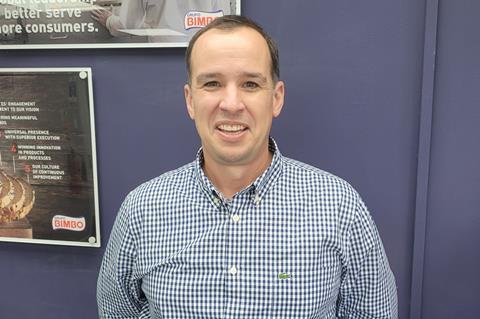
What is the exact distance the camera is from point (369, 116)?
3.58 feet

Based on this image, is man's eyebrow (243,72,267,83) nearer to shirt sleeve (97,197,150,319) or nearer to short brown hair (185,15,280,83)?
short brown hair (185,15,280,83)

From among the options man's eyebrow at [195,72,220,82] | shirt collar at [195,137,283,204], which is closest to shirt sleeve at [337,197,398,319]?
shirt collar at [195,137,283,204]

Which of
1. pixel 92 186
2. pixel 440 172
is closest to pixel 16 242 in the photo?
pixel 92 186

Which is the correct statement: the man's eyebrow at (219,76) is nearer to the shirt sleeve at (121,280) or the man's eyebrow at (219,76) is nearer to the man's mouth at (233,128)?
the man's mouth at (233,128)

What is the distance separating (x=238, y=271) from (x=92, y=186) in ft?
1.78

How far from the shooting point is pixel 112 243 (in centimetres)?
102

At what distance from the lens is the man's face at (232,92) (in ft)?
2.75

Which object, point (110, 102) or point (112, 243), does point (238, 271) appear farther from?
point (110, 102)

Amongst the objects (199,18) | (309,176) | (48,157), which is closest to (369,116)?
(309,176)

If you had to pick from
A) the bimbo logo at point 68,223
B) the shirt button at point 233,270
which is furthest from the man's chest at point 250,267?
the bimbo logo at point 68,223

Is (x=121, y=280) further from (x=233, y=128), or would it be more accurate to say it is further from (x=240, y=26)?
(x=240, y=26)

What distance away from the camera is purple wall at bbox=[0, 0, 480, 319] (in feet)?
3.44

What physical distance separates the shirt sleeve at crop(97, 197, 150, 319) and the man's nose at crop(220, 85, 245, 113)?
332 mm

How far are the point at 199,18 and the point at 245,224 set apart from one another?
1.74 feet
